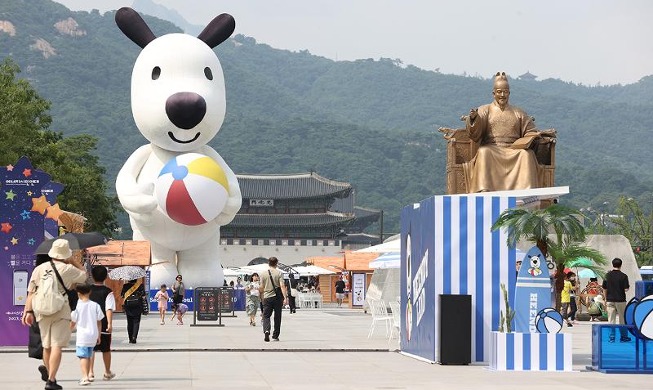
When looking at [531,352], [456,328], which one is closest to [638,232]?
[456,328]

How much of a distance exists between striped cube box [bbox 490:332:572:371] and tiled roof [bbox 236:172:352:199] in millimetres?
69586

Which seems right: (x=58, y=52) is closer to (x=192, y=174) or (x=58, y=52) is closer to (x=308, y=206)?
(x=308, y=206)

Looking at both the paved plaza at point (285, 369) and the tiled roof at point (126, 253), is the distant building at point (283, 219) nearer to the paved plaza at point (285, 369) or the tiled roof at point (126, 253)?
the tiled roof at point (126, 253)

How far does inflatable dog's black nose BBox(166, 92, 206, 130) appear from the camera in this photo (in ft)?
98.2

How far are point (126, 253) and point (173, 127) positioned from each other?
377 cm

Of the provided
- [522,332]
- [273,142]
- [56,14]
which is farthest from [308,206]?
[56,14]

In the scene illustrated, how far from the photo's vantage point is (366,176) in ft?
421

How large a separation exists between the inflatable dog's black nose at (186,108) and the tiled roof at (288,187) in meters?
53.6

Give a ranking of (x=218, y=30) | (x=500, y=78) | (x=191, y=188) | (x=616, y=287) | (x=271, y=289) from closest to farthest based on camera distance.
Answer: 1. (x=271, y=289)
2. (x=616, y=287)
3. (x=500, y=78)
4. (x=191, y=188)
5. (x=218, y=30)

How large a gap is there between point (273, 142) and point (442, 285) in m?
122

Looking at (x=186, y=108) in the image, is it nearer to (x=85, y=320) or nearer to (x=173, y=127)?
(x=173, y=127)

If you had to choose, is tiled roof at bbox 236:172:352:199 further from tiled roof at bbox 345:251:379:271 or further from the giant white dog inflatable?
the giant white dog inflatable

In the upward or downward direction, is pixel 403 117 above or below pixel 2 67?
above

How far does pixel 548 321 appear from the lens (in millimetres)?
14625
